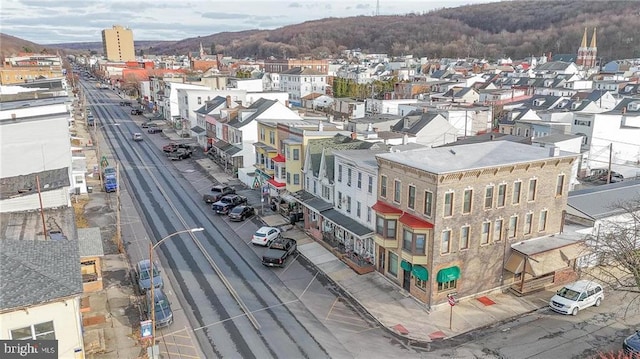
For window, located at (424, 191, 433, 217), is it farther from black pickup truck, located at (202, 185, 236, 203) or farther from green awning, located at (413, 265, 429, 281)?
black pickup truck, located at (202, 185, 236, 203)

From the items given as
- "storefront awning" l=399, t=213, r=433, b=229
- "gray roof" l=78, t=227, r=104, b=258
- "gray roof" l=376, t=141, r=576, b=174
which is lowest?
"gray roof" l=78, t=227, r=104, b=258

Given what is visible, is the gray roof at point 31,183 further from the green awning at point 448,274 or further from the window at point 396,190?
the green awning at point 448,274

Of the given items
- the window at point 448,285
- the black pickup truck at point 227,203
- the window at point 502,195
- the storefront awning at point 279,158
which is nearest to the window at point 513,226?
the window at point 502,195

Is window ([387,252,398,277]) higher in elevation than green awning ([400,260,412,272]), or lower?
lower

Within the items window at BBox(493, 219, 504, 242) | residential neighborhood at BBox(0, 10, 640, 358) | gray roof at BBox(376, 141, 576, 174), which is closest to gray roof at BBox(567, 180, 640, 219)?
residential neighborhood at BBox(0, 10, 640, 358)

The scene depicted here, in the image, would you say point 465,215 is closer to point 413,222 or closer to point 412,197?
point 413,222

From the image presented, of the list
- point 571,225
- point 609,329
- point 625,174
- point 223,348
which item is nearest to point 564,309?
point 609,329

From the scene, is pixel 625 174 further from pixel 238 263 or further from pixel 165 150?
pixel 165 150

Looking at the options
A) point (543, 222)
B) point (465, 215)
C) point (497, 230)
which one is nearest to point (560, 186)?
point (543, 222)
